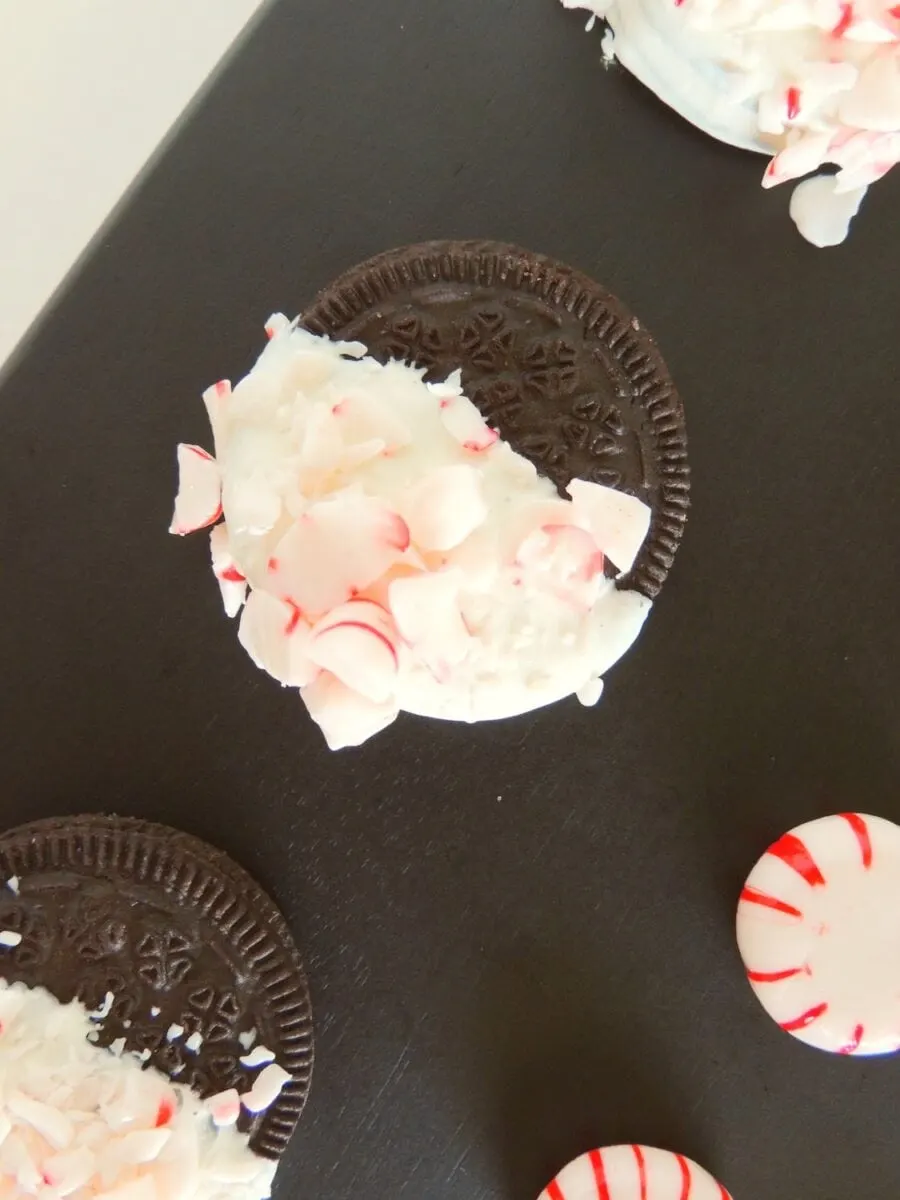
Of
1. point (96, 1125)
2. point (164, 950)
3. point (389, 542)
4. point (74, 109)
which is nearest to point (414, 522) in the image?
point (389, 542)

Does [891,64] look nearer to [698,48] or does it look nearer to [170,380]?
[698,48]

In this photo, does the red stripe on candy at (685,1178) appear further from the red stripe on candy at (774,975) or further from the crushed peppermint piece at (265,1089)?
the crushed peppermint piece at (265,1089)

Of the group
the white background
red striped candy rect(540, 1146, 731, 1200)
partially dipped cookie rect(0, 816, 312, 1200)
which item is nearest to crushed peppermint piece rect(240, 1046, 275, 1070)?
partially dipped cookie rect(0, 816, 312, 1200)

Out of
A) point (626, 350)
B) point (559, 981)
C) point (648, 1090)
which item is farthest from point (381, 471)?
point (648, 1090)

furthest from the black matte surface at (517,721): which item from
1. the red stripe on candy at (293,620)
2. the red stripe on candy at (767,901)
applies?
the red stripe on candy at (293,620)

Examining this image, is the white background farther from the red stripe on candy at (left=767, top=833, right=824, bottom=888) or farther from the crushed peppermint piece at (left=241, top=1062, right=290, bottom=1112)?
the red stripe on candy at (left=767, top=833, right=824, bottom=888)
